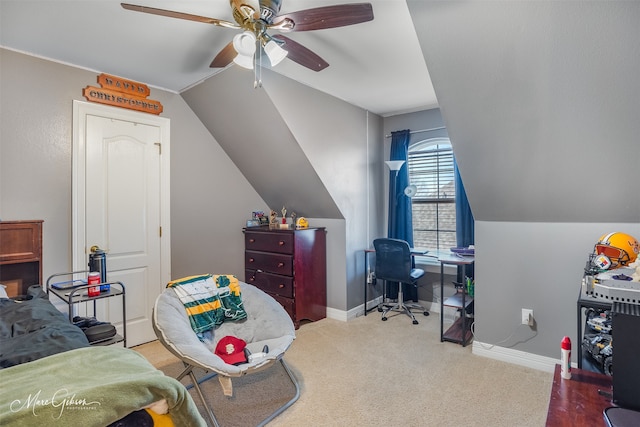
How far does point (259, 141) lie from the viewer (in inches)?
137

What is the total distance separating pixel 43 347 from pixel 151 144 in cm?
238

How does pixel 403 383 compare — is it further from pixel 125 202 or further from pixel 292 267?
pixel 125 202

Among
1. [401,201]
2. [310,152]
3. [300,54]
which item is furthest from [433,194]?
[300,54]

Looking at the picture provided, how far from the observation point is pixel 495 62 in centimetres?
179

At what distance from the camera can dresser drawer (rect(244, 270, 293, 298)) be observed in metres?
3.62

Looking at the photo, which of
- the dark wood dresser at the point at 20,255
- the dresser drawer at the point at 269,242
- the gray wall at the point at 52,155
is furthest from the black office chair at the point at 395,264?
the dark wood dresser at the point at 20,255

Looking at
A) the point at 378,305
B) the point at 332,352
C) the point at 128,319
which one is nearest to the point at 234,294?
the point at 332,352

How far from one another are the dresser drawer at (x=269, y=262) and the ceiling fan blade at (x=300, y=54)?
2.00 m

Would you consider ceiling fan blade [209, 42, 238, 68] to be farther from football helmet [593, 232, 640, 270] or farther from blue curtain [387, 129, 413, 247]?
blue curtain [387, 129, 413, 247]

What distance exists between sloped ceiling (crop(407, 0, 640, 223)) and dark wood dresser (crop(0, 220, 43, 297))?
2741 millimetres

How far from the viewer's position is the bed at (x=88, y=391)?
76cm

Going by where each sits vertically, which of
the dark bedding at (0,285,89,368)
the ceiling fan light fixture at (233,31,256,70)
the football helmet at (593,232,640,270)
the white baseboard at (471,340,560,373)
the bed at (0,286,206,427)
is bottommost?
the white baseboard at (471,340,560,373)

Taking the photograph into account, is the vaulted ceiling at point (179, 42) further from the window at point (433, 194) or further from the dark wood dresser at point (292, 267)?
the dark wood dresser at point (292, 267)

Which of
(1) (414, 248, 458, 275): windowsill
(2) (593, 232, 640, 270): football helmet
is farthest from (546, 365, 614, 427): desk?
(1) (414, 248, 458, 275): windowsill
